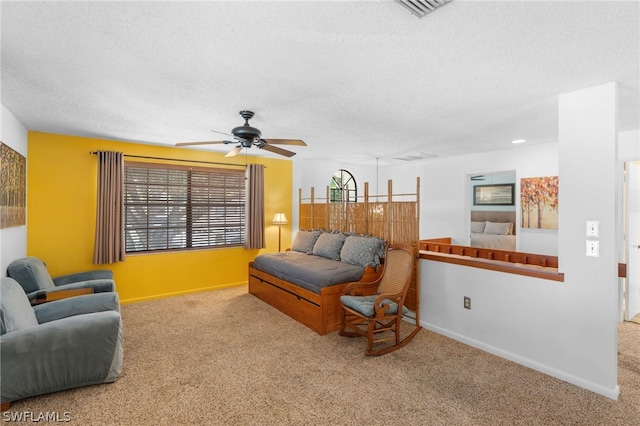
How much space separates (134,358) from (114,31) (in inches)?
107

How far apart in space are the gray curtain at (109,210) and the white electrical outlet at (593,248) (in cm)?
538

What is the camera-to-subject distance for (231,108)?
3137 mm

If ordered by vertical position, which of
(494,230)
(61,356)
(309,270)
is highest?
(494,230)

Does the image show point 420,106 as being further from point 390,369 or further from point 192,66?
point 390,369

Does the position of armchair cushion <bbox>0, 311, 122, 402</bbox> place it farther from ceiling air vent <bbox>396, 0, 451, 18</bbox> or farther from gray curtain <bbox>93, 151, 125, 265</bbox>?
ceiling air vent <bbox>396, 0, 451, 18</bbox>

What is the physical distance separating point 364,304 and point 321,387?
3.20ft

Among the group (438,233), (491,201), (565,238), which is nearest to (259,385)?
(565,238)

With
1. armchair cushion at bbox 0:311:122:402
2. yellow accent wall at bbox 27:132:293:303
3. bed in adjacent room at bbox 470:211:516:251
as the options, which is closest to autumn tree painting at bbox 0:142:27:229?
yellow accent wall at bbox 27:132:293:303

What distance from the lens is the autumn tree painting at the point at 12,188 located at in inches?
117

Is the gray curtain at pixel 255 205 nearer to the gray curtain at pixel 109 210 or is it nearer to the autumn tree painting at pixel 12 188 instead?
the gray curtain at pixel 109 210

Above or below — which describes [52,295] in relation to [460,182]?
below

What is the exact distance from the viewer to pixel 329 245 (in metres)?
4.80

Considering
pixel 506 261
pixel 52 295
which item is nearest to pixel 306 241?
pixel 506 261

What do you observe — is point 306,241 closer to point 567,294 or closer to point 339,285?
point 339,285
